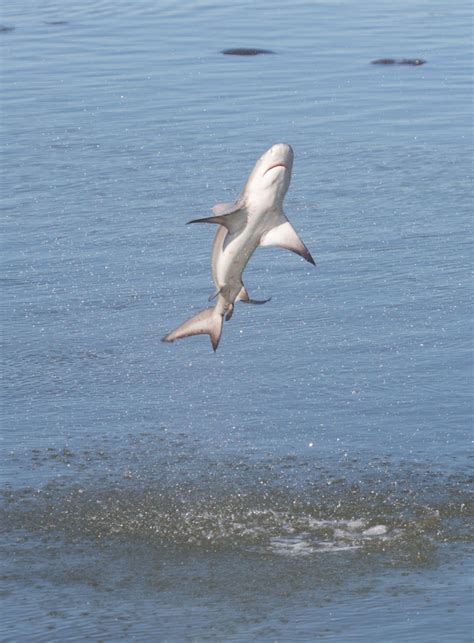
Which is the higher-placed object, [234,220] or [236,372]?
[234,220]

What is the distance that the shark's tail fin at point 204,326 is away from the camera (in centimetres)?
781

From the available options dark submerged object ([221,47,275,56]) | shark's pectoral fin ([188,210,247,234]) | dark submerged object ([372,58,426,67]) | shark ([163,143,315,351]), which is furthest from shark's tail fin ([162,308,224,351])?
dark submerged object ([221,47,275,56])

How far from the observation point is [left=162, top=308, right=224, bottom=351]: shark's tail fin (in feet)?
25.6

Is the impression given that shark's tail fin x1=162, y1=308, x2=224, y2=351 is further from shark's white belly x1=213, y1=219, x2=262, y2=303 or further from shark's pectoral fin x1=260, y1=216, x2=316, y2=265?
shark's pectoral fin x1=260, y1=216, x2=316, y2=265

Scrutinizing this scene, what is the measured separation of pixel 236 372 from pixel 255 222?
9.28 ft

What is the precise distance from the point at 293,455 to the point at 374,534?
110 cm

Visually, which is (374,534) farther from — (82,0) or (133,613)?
(82,0)

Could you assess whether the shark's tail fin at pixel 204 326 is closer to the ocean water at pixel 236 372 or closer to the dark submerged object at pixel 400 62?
the ocean water at pixel 236 372

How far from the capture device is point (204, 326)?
7.88m

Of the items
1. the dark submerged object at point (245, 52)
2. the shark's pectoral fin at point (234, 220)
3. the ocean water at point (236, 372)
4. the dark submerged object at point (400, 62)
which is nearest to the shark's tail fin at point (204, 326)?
the shark's pectoral fin at point (234, 220)

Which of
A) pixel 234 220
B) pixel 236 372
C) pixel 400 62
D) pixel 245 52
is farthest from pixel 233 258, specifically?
pixel 245 52

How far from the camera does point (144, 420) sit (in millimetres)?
9500

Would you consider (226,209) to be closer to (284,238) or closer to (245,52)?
(284,238)

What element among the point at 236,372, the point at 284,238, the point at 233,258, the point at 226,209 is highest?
the point at 226,209
